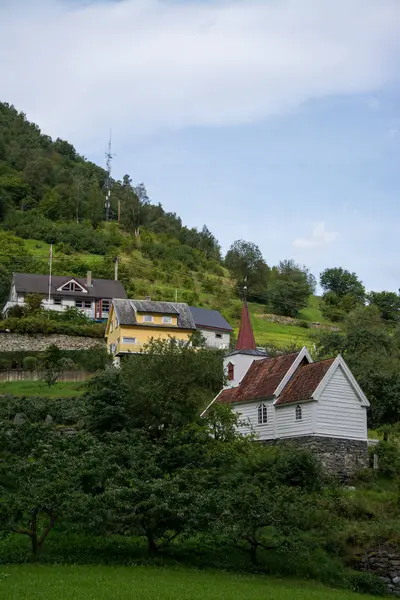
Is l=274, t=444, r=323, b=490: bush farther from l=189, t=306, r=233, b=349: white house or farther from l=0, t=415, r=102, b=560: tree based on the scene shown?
l=189, t=306, r=233, b=349: white house

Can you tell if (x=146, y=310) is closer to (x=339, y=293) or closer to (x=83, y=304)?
(x=83, y=304)

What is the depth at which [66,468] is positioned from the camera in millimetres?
25109

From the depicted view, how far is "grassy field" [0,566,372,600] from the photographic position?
1894cm

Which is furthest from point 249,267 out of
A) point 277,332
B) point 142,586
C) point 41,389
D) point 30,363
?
point 142,586

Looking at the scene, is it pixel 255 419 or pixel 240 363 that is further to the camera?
pixel 240 363

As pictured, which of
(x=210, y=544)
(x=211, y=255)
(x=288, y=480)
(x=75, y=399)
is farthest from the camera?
(x=211, y=255)

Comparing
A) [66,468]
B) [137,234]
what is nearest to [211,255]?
[137,234]

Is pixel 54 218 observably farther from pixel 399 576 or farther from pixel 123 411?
pixel 399 576

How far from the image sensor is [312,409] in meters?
38.5

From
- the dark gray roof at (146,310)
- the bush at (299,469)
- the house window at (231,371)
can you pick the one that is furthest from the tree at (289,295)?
the bush at (299,469)

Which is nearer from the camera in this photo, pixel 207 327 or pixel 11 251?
pixel 207 327

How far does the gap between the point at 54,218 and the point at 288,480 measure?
101 metres

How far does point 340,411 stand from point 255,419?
4.86m

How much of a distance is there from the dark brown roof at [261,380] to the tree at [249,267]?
68.4 m
